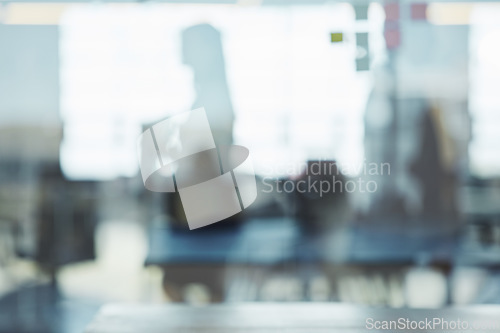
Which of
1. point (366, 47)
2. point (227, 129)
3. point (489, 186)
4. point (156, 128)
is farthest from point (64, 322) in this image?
point (489, 186)

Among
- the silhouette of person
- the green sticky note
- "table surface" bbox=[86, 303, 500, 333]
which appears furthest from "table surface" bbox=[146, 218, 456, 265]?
the green sticky note

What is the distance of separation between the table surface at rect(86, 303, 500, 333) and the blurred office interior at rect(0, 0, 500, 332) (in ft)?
0.16

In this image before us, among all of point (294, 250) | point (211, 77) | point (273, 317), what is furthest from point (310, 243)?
point (211, 77)

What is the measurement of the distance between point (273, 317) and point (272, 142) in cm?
48

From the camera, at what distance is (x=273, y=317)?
143 cm

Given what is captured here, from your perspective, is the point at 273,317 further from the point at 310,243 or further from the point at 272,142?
the point at 272,142

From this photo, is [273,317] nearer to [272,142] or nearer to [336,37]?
[272,142]

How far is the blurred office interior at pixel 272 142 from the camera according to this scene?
146 cm

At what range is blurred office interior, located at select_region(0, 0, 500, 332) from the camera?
4.80 feet

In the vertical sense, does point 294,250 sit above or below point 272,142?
below

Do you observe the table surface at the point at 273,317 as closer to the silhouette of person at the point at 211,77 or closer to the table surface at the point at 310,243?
the table surface at the point at 310,243

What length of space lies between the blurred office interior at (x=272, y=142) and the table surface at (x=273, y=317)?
0.05 metres

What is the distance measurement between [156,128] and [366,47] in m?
0.63

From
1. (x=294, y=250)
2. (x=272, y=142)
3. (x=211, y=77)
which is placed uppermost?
(x=211, y=77)
